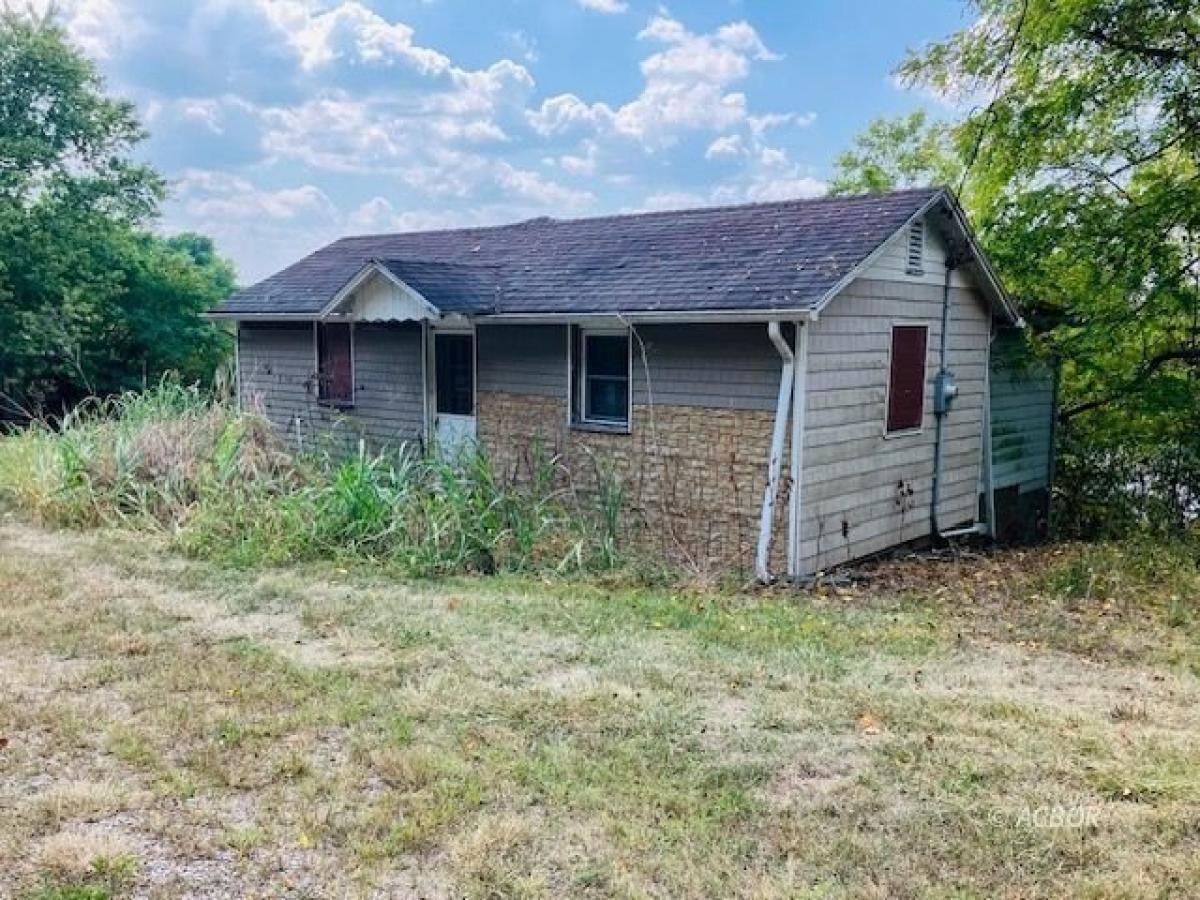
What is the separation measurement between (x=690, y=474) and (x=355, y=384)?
5605mm

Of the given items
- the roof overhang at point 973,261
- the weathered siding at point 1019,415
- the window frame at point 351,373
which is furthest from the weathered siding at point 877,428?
the window frame at point 351,373

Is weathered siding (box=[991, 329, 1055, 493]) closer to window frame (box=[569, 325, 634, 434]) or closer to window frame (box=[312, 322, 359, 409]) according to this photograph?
window frame (box=[569, 325, 634, 434])

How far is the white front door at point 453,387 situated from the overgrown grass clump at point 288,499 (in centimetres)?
151

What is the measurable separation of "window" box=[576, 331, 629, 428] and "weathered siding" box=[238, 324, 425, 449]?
8.80 feet

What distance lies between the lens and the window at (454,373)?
11547mm

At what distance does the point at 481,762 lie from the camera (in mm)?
4027

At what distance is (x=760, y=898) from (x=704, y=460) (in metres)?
6.33

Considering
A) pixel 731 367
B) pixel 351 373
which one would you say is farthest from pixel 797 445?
pixel 351 373

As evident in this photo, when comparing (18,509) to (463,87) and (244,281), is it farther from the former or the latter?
(244,281)

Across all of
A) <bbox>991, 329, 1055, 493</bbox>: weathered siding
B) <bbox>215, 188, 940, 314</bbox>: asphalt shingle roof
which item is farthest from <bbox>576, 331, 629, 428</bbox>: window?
<bbox>991, 329, 1055, 493</bbox>: weathered siding

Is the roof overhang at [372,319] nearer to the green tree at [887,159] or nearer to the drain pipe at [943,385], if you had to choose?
the drain pipe at [943,385]

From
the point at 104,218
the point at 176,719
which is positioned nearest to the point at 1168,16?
the point at 176,719

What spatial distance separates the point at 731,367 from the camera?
8922 mm

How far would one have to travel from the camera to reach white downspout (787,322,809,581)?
27.2ft
